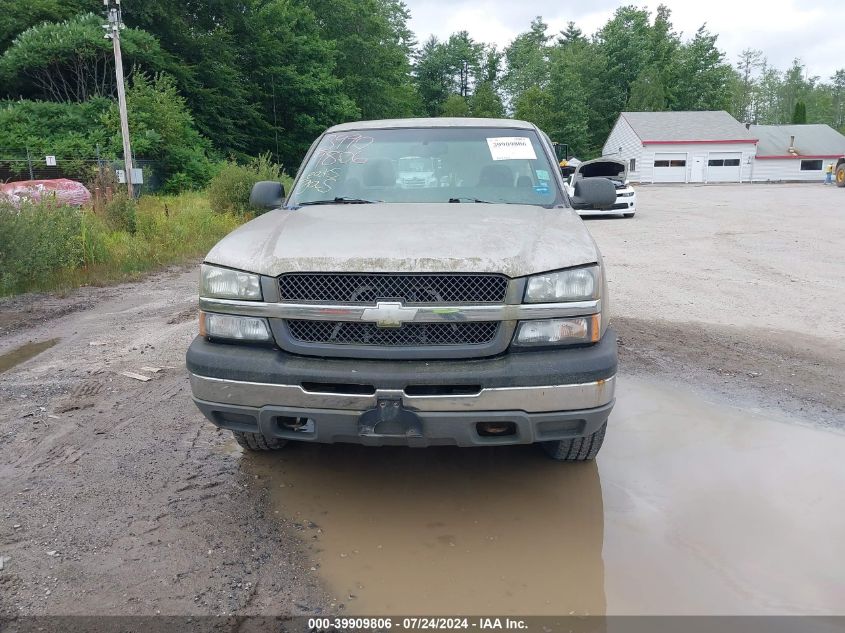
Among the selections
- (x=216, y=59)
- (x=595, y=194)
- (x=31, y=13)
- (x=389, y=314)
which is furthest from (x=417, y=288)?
(x=216, y=59)

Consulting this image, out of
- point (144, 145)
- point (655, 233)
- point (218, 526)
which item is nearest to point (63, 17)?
point (144, 145)

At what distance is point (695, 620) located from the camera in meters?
2.57

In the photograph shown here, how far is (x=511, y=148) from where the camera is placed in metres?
4.43

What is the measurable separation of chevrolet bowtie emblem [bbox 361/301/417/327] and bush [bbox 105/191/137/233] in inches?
423

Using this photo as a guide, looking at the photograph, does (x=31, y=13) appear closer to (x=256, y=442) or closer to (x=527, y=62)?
(x=256, y=442)

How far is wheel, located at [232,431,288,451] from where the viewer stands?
3.77m

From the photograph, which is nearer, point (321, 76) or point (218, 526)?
point (218, 526)

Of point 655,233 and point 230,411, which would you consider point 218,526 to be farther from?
point 655,233

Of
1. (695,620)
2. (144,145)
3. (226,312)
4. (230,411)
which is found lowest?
(695,620)

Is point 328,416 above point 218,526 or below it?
above

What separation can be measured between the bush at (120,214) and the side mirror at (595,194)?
10003mm

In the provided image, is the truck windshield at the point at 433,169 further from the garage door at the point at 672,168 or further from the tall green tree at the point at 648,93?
the tall green tree at the point at 648,93

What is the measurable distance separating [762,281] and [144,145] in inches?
879

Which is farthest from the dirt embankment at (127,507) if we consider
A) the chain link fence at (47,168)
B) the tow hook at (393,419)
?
the chain link fence at (47,168)
